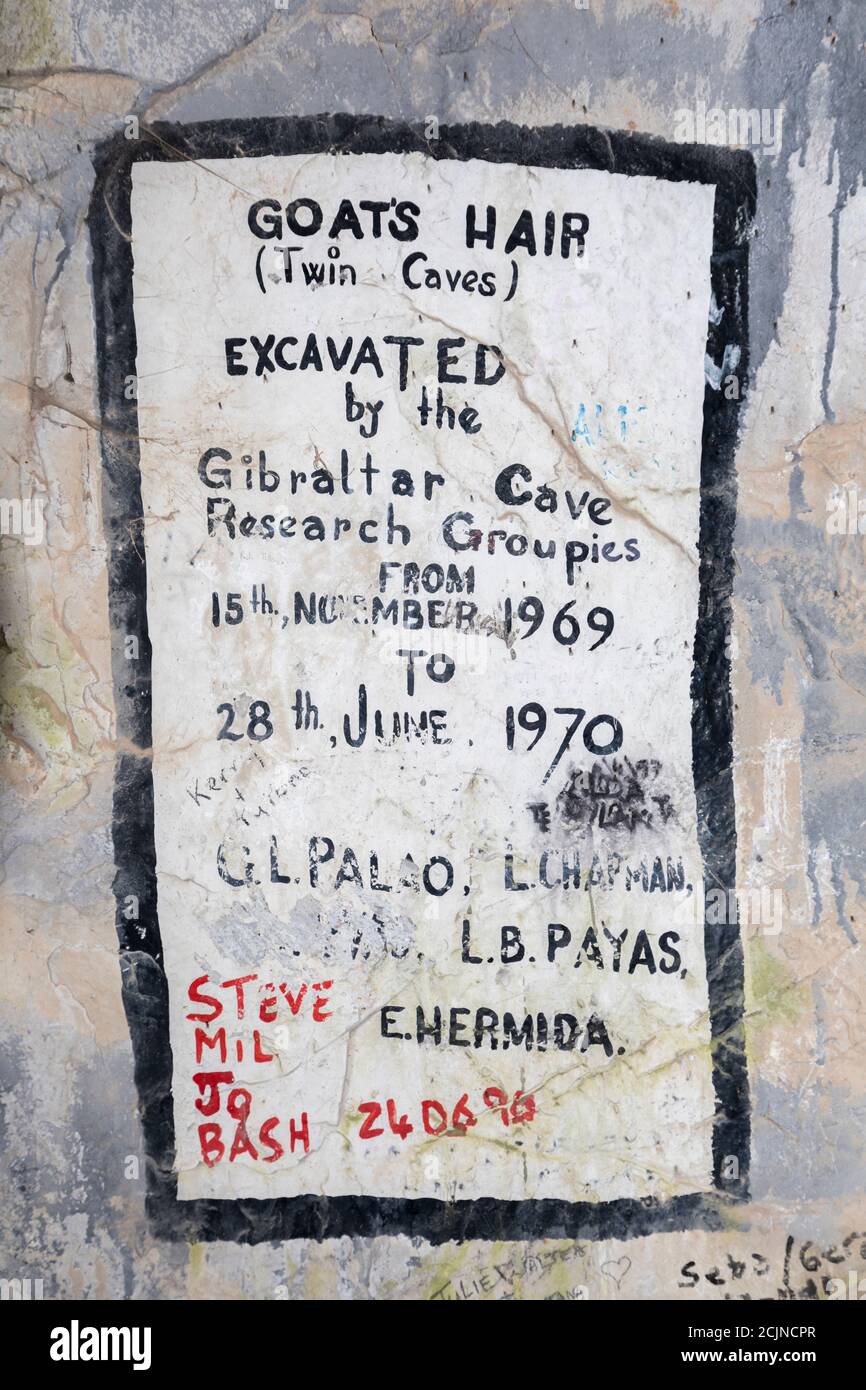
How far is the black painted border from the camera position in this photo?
1.77 meters

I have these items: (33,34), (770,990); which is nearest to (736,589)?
(770,990)

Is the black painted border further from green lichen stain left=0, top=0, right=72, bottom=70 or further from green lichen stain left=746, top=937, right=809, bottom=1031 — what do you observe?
green lichen stain left=0, top=0, right=72, bottom=70

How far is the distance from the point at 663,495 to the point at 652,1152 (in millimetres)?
1266

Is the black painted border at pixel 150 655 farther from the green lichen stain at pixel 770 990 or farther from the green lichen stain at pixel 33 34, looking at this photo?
the green lichen stain at pixel 33 34

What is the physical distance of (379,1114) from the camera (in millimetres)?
1896

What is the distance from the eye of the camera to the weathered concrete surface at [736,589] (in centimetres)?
176

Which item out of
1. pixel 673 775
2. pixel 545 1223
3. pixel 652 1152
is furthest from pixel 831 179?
pixel 545 1223

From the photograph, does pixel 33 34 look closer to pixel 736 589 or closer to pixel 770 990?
pixel 736 589

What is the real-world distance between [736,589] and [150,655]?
112cm

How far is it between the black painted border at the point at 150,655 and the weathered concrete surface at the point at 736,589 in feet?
0.10

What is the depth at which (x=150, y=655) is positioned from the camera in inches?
72.8

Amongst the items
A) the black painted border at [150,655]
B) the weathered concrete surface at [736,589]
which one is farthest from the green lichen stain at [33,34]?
the black painted border at [150,655]

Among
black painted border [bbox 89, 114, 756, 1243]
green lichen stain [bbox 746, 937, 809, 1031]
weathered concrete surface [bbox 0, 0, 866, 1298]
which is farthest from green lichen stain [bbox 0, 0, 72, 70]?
green lichen stain [bbox 746, 937, 809, 1031]

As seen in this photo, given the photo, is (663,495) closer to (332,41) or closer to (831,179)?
(831,179)
